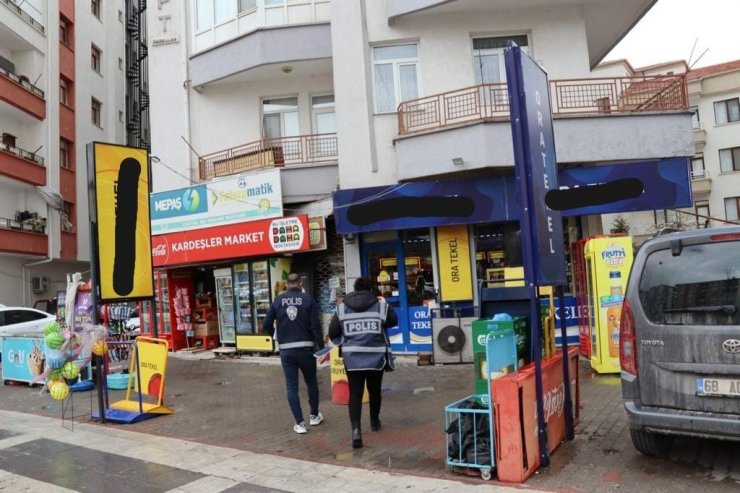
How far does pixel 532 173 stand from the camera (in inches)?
198

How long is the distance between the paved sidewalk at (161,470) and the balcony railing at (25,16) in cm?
2283

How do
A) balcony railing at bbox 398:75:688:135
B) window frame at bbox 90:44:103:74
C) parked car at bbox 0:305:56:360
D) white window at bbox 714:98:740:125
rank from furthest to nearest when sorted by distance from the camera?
white window at bbox 714:98:740:125, window frame at bbox 90:44:103:74, parked car at bbox 0:305:56:360, balcony railing at bbox 398:75:688:135

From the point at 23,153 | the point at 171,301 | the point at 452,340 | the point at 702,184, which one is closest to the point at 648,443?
the point at 452,340

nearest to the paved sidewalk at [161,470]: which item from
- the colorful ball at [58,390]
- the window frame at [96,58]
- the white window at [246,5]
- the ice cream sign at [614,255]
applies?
the colorful ball at [58,390]

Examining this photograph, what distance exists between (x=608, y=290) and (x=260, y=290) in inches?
322

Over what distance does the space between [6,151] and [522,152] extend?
2385 cm

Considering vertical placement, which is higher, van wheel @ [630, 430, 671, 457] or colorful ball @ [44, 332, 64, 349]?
colorful ball @ [44, 332, 64, 349]

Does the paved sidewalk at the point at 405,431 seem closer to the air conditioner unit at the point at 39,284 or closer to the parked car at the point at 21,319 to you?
the parked car at the point at 21,319

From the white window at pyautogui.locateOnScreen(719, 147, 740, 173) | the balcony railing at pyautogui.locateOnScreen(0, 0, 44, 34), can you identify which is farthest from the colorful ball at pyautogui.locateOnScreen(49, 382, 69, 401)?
the white window at pyautogui.locateOnScreen(719, 147, 740, 173)

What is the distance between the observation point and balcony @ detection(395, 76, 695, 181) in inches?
463

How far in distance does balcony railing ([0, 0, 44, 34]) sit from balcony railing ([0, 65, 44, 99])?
246cm

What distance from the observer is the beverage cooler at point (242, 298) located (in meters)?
14.2

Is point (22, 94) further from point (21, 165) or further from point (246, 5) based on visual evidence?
point (246, 5)

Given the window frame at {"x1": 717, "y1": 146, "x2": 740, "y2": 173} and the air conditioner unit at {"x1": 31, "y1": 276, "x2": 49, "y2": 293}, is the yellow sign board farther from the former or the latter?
the window frame at {"x1": 717, "y1": 146, "x2": 740, "y2": 173}
